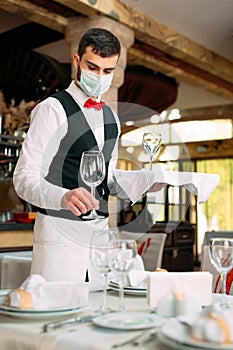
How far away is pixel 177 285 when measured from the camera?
1.28 meters

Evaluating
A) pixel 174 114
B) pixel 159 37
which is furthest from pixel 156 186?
pixel 174 114

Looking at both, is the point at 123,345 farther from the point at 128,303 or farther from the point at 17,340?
the point at 128,303

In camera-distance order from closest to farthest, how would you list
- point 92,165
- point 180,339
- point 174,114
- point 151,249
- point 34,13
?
Result: point 180,339 < point 92,165 < point 151,249 < point 34,13 < point 174,114

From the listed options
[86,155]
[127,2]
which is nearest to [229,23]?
[127,2]

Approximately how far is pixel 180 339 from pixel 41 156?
89 centimetres

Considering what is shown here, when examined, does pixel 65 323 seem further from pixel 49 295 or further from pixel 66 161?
pixel 66 161

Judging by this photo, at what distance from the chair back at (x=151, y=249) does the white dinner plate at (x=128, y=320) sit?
2.44 meters

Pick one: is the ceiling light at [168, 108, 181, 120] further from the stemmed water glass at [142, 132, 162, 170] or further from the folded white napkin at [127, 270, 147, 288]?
the folded white napkin at [127, 270, 147, 288]

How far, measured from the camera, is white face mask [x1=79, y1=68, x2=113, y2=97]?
179cm

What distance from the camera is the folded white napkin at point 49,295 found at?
1271 millimetres

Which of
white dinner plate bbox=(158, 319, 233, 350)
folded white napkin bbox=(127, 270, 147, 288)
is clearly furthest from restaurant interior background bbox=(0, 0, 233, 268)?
white dinner plate bbox=(158, 319, 233, 350)

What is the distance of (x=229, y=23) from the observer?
6125mm

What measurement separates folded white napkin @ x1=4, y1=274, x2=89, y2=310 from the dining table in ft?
0.17

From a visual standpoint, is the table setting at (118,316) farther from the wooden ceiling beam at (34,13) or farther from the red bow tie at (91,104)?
the wooden ceiling beam at (34,13)
